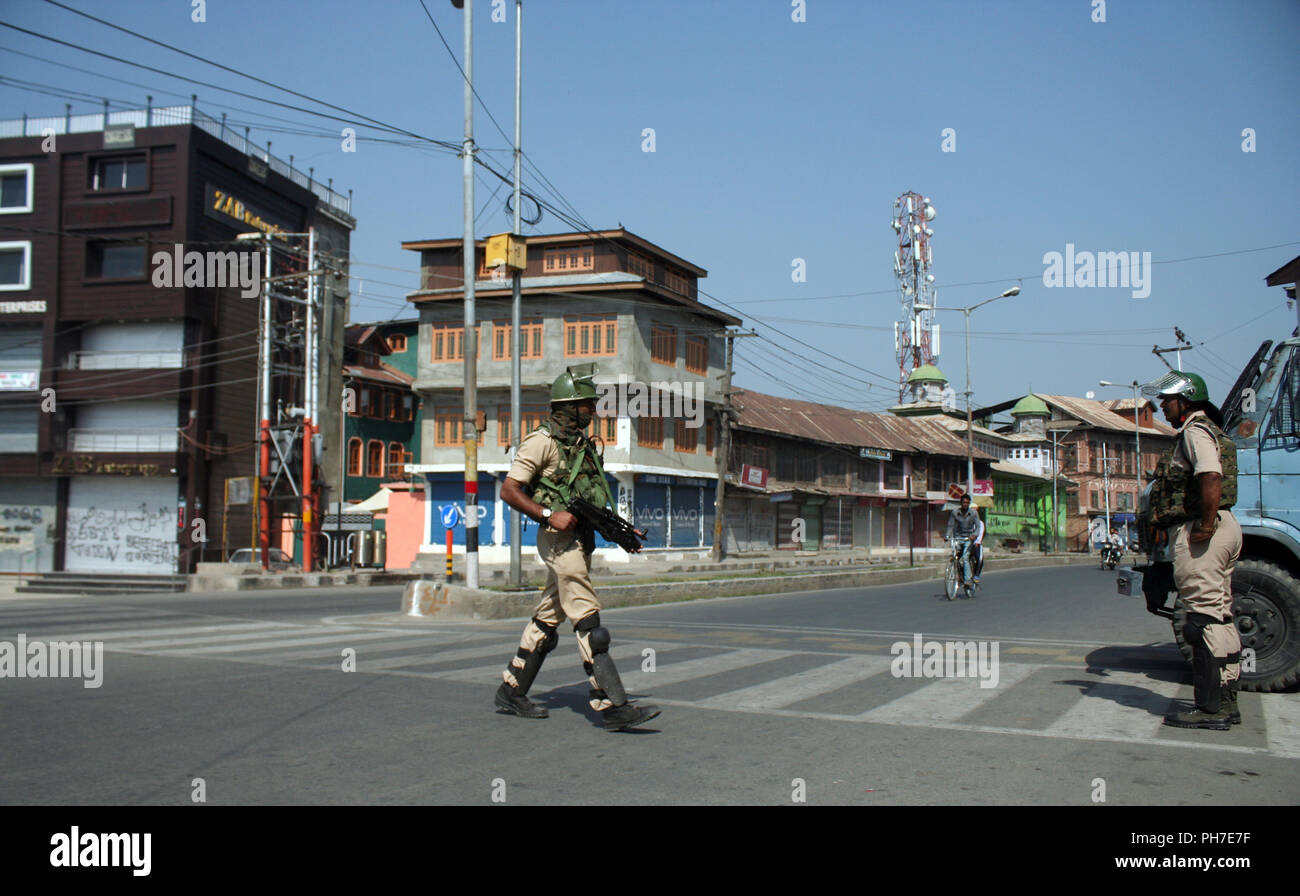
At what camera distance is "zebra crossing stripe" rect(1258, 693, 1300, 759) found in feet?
17.5

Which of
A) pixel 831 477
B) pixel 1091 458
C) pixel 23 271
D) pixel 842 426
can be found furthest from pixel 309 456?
pixel 1091 458

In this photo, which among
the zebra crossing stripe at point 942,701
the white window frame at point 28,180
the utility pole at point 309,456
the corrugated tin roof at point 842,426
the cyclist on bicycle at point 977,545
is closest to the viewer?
the zebra crossing stripe at point 942,701

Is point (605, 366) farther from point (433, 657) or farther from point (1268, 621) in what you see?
point (1268, 621)

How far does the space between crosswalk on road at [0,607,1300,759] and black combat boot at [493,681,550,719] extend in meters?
0.79

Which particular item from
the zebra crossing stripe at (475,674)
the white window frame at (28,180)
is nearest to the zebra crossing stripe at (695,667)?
the zebra crossing stripe at (475,674)

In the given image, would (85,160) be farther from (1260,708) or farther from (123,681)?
(1260,708)

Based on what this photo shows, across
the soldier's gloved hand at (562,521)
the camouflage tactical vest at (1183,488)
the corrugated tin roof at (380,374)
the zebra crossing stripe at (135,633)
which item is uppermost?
the corrugated tin roof at (380,374)

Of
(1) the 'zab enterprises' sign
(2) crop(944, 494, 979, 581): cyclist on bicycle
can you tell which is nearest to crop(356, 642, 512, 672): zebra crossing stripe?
(2) crop(944, 494, 979, 581): cyclist on bicycle

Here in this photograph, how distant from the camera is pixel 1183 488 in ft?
20.0

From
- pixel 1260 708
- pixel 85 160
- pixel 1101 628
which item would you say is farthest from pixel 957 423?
pixel 1260 708

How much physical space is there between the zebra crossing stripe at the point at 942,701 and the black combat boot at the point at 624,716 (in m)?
1.48

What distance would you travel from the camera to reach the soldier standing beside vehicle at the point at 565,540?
18.7ft

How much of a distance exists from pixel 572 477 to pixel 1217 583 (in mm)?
3847

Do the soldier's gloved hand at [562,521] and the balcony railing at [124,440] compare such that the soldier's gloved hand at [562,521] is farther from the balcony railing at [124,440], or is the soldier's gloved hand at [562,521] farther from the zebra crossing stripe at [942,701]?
the balcony railing at [124,440]
